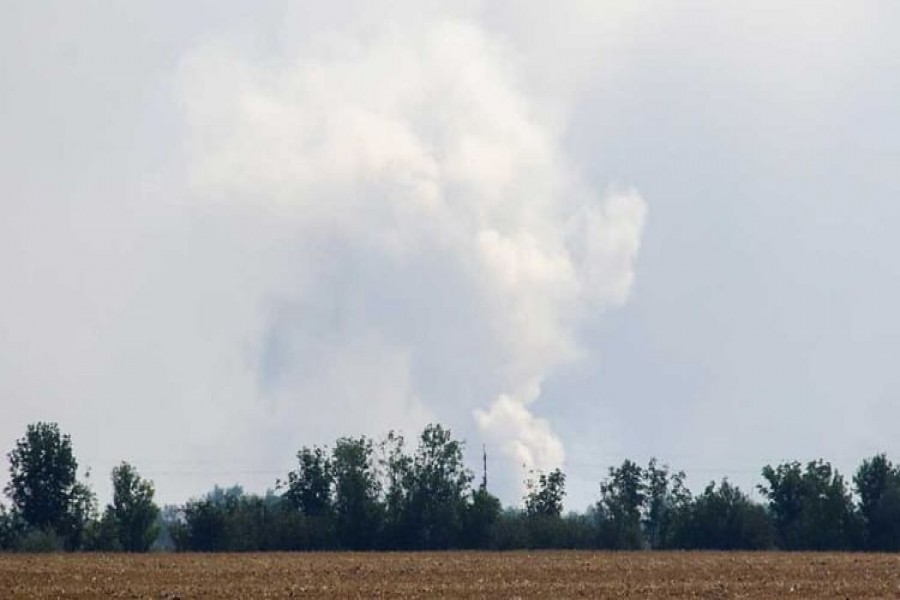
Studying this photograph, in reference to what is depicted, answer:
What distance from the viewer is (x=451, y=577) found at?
54.8 m

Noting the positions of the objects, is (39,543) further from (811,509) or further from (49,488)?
(811,509)

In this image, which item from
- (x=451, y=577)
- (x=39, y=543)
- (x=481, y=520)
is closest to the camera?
(x=451, y=577)

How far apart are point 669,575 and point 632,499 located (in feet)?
187

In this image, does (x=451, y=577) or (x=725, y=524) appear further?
(x=725, y=524)

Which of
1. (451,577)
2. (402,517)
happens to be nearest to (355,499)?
(402,517)

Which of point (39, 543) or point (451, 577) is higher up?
point (39, 543)

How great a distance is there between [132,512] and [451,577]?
1957 inches

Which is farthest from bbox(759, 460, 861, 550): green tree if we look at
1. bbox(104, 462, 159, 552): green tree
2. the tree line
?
bbox(104, 462, 159, 552): green tree

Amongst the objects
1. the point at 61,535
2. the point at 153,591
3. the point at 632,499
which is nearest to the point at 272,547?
the point at 61,535

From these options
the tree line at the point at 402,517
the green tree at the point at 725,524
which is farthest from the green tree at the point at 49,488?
the green tree at the point at 725,524

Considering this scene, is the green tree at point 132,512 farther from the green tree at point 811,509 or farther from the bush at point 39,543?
the green tree at point 811,509

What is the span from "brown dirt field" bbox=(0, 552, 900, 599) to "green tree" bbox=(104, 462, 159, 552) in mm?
27774

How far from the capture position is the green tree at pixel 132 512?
9850 centimetres

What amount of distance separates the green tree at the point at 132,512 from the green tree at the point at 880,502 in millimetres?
47428
